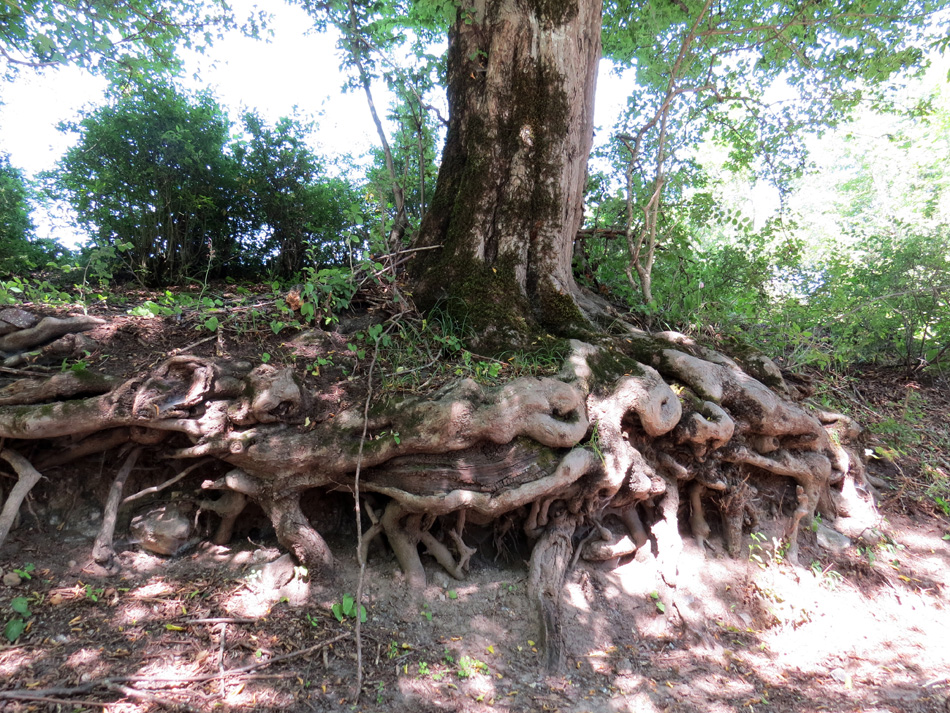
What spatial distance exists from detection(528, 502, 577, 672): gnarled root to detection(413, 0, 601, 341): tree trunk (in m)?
1.76

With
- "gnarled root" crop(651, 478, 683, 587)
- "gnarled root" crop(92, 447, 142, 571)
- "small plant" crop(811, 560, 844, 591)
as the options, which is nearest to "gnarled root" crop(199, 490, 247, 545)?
"gnarled root" crop(92, 447, 142, 571)

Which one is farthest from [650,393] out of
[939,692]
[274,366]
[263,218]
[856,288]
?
[263,218]

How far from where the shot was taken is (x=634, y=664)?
9.96 ft

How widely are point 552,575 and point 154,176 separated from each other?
6.19m

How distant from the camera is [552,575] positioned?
3312mm

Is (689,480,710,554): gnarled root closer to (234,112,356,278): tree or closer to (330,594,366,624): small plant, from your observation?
(330,594,366,624): small plant

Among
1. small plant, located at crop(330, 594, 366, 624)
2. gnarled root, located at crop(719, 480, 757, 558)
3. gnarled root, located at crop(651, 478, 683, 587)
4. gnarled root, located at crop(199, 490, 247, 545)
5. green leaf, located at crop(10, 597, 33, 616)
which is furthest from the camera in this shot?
gnarled root, located at crop(719, 480, 757, 558)

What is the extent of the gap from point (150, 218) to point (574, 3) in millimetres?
5415

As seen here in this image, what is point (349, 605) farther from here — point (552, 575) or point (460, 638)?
point (552, 575)

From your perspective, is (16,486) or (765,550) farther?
(765,550)

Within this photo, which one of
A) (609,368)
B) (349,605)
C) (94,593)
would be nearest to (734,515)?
(609,368)

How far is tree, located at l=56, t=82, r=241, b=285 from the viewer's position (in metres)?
5.67

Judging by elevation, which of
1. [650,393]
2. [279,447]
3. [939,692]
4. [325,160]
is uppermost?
[325,160]

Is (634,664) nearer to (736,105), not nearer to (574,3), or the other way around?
(574,3)
